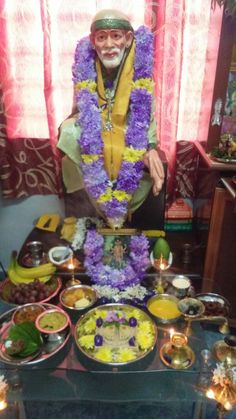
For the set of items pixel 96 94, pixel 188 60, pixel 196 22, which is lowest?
pixel 96 94

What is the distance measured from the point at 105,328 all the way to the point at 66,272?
0.45 m

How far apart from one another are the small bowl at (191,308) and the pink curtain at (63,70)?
90 centimetres

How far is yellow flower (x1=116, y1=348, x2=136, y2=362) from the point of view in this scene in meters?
1.10

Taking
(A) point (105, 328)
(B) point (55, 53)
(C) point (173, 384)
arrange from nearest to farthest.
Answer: (C) point (173, 384)
(A) point (105, 328)
(B) point (55, 53)

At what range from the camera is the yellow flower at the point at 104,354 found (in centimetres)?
110

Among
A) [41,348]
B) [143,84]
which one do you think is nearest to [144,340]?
[41,348]

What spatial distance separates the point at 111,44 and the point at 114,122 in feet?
0.98

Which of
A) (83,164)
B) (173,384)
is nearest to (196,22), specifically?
(83,164)

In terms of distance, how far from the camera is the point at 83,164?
4.60 ft

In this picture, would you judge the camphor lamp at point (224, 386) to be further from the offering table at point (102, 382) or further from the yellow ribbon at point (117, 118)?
the yellow ribbon at point (117, 118)

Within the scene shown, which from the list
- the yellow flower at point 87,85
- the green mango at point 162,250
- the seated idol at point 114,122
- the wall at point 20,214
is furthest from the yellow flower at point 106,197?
the wall at point 20,214

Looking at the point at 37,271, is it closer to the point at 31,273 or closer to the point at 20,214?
the point at 31,273

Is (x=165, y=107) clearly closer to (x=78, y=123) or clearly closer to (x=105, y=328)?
(x=78, y=123)

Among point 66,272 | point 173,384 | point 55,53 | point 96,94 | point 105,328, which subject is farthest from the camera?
point 55,53
